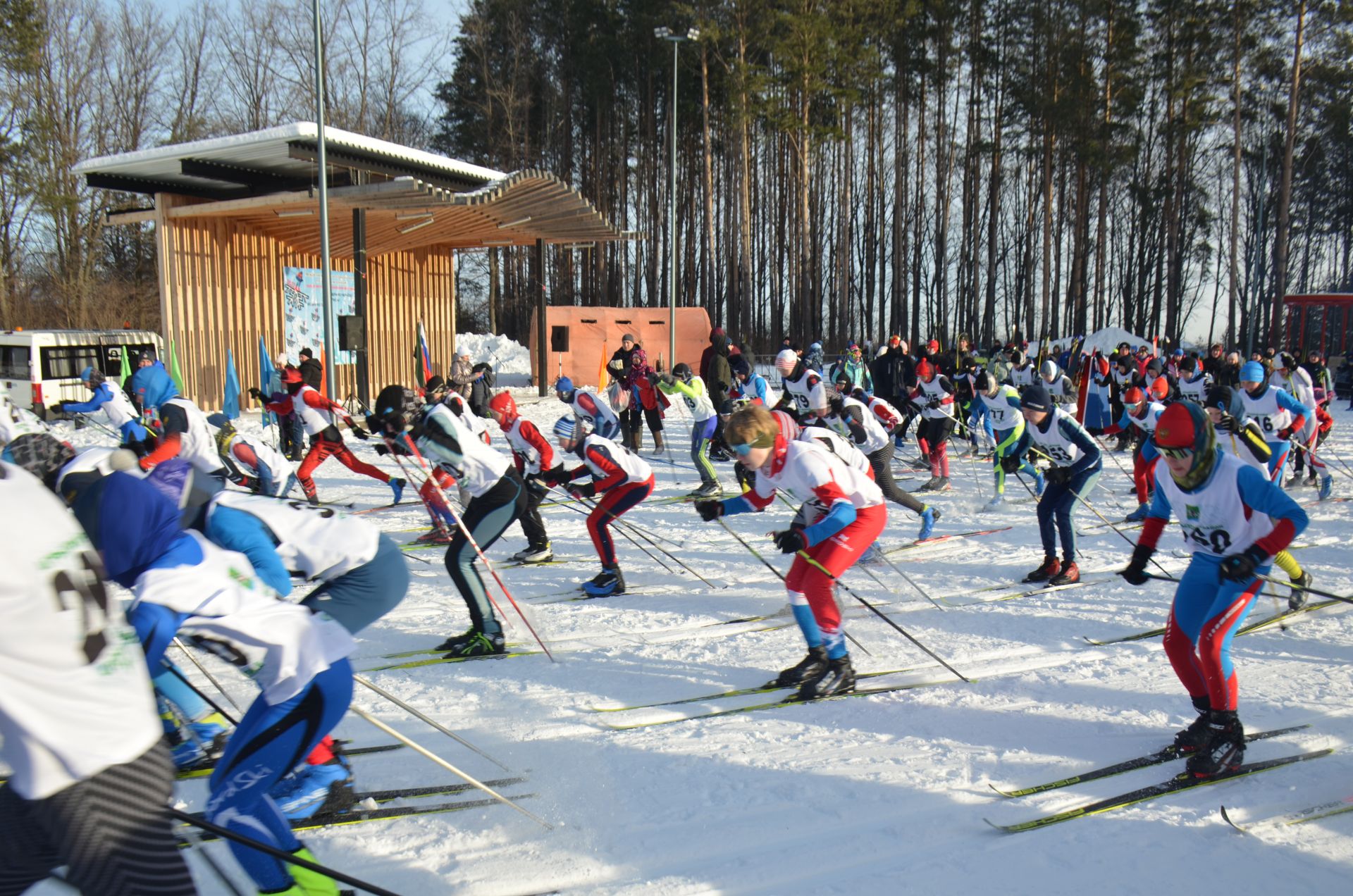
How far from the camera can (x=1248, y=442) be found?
265 inches

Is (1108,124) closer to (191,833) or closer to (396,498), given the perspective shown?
(396,498)

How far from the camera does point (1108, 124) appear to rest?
95.0 feet

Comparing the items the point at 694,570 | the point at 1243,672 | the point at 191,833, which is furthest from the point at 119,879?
the point at 694,570

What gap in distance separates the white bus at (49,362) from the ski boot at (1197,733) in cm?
1725

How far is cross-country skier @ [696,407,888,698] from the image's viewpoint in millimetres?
4777

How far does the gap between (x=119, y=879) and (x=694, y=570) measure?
591cm

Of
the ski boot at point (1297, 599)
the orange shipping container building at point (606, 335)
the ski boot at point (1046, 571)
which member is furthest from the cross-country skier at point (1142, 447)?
the orange shipping container building at point (606, 335)

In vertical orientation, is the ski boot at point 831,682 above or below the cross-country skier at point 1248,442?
below

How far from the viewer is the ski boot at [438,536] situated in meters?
8.85

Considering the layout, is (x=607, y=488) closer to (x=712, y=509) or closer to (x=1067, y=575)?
(x=712, y=509)

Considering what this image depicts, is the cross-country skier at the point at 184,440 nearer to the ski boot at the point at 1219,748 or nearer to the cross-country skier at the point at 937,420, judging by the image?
the ski boot at the point at 1219,748

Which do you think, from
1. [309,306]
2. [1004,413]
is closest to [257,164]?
[309,306]

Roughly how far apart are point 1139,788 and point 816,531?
1.83 m

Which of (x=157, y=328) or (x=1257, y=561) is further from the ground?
(x=157, y=328)
